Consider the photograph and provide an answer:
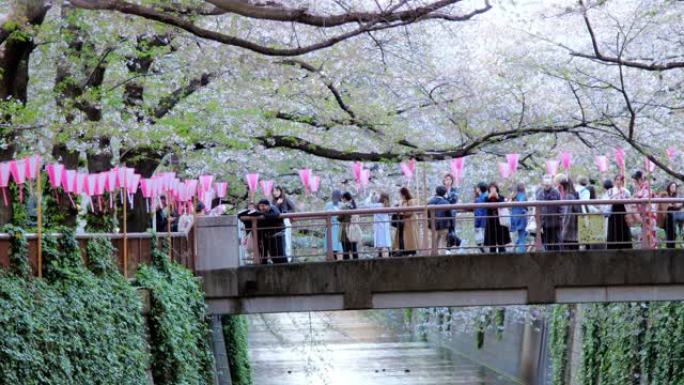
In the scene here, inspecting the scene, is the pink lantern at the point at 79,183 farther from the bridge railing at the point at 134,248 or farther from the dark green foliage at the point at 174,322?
the dark green foliage at the point at 174,322

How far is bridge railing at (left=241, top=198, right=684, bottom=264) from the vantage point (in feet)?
65.9

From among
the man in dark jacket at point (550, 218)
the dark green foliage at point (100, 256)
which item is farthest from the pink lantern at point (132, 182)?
the man in dark jacket at point (550, 218)

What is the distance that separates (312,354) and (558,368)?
15.1 meters

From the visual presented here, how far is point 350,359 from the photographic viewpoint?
144 ft

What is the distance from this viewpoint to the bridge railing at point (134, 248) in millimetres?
12703

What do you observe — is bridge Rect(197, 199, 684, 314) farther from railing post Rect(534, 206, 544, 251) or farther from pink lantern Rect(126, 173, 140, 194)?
pink lantern Rect(126, 173, 140, 194)

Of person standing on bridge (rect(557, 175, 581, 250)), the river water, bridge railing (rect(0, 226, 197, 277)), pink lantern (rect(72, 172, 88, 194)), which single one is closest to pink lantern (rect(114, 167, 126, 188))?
pink lantern (rect(72, 172, 88, 194))

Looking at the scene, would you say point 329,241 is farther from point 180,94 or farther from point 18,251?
point 18,251

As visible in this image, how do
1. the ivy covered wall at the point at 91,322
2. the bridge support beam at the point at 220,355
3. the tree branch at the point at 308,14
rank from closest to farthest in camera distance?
1. the tree branch at the point at 308,14
2. the ivy covered wall at the point at 91,322
3. the bridge support beam at the point at 220,355

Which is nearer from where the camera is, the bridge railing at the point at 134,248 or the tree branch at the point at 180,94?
the bridge railing at the point at 134,248

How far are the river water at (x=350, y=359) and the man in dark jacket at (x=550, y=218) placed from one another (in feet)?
36.0

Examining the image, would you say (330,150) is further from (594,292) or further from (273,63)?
(594,292)

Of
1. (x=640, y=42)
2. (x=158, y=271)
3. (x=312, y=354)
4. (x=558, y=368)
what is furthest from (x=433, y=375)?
(x=158, y=271)

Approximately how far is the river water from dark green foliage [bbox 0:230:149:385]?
1574 cm
